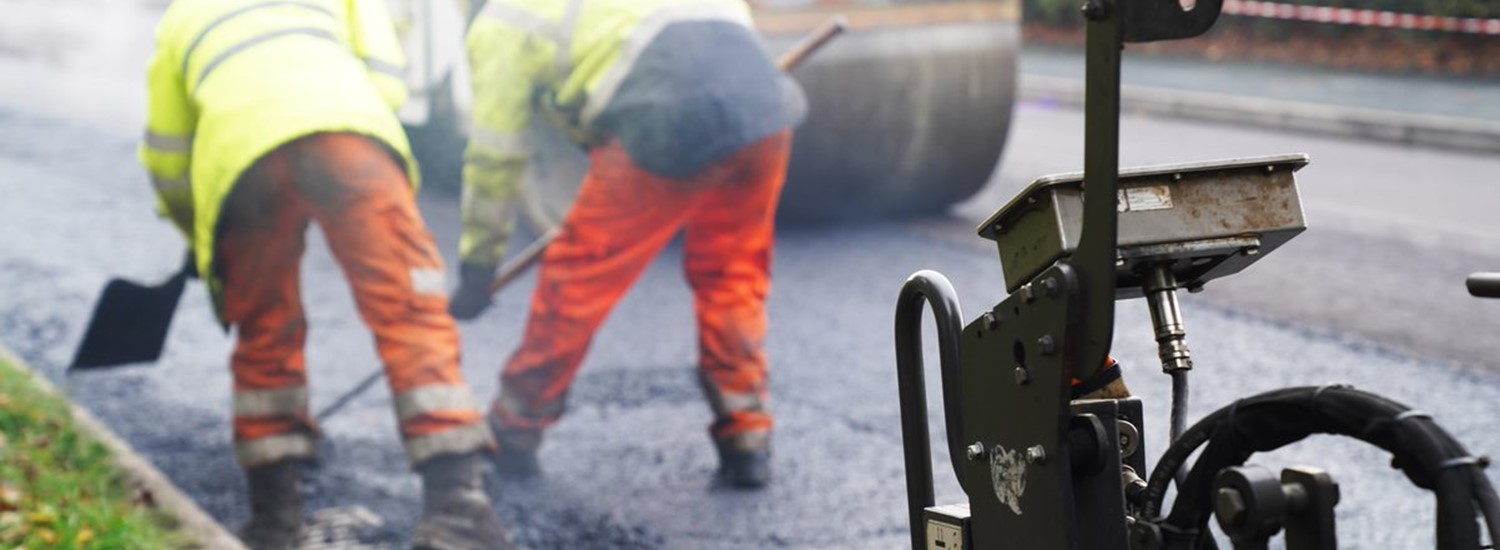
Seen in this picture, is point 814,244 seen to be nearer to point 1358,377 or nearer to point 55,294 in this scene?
point 1358,377

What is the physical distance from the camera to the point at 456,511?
405 centimetres

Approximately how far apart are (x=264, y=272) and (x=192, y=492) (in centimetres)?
85

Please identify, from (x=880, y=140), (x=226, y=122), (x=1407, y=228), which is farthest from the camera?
(x=1407, y=228)

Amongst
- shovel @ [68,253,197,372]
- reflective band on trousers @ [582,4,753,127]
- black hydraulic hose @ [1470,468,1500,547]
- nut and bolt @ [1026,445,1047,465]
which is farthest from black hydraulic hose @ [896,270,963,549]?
shovel @ [68,253,197,372]

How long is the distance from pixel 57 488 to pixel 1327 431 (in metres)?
3.50

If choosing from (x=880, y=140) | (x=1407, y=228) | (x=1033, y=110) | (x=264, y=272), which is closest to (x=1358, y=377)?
(x=880, y=140)

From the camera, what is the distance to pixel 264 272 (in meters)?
4.07

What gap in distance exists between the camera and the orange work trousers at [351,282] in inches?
152

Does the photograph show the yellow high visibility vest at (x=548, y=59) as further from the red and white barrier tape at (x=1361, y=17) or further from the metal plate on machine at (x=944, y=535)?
the red and white barrier tape at (x=1361, y=17)

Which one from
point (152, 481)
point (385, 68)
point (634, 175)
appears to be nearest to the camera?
point (385, 68)

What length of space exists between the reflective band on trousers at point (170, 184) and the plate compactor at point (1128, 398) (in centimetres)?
240

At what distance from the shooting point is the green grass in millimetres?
3979

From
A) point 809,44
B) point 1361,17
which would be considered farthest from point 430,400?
point 1361,17

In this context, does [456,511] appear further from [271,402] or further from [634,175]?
[634,175]
